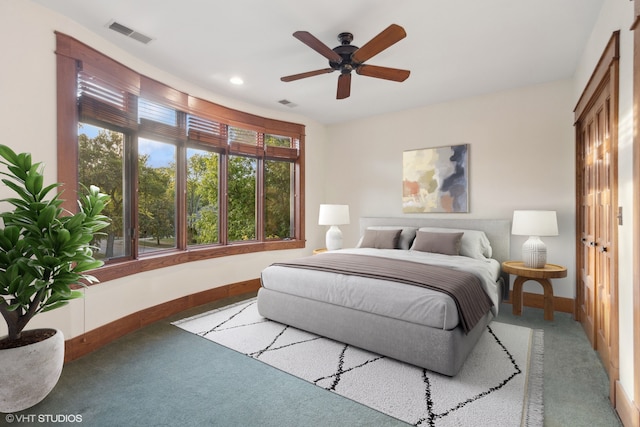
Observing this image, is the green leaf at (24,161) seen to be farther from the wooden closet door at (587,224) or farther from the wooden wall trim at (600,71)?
the wooden closet door at (587,224)

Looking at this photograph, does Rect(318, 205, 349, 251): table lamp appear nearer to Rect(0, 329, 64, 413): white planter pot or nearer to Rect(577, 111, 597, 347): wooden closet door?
Rect(577, 111, 597, 347): wooden closet door

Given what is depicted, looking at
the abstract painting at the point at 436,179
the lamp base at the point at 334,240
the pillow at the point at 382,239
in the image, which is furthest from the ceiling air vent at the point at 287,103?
the pillow at the point at 382,239

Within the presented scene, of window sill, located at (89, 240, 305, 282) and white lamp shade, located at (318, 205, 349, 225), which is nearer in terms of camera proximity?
window sill, located at (89, 240, 305, 282)

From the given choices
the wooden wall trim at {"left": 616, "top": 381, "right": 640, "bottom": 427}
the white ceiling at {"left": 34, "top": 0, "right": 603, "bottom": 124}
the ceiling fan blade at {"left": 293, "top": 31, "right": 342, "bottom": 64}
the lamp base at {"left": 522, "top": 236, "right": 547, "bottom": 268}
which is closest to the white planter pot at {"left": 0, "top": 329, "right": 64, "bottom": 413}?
the white ceiling at {"left": 34, "top": 0, "right": 603, "bottom": 124}

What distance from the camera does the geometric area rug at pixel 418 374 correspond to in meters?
1.88

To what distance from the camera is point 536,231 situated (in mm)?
3453

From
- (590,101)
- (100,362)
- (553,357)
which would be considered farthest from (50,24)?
(553,357)

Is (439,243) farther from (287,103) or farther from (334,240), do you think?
(287,103)

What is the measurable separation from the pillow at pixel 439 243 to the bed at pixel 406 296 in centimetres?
1

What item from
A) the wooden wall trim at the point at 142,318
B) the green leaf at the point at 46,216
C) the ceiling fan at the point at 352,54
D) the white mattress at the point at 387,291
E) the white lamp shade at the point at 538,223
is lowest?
the wooden wall trim at the point at 142,318

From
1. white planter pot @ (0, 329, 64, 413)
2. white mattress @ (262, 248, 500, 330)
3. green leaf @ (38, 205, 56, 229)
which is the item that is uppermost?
green leaf @ (38, 205, 56, 229)

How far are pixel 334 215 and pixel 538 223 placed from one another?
2591mm

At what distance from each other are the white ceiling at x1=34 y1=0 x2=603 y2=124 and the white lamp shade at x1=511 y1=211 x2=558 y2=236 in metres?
1.57

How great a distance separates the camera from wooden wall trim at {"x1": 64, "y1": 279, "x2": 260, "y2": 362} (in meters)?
2.61
